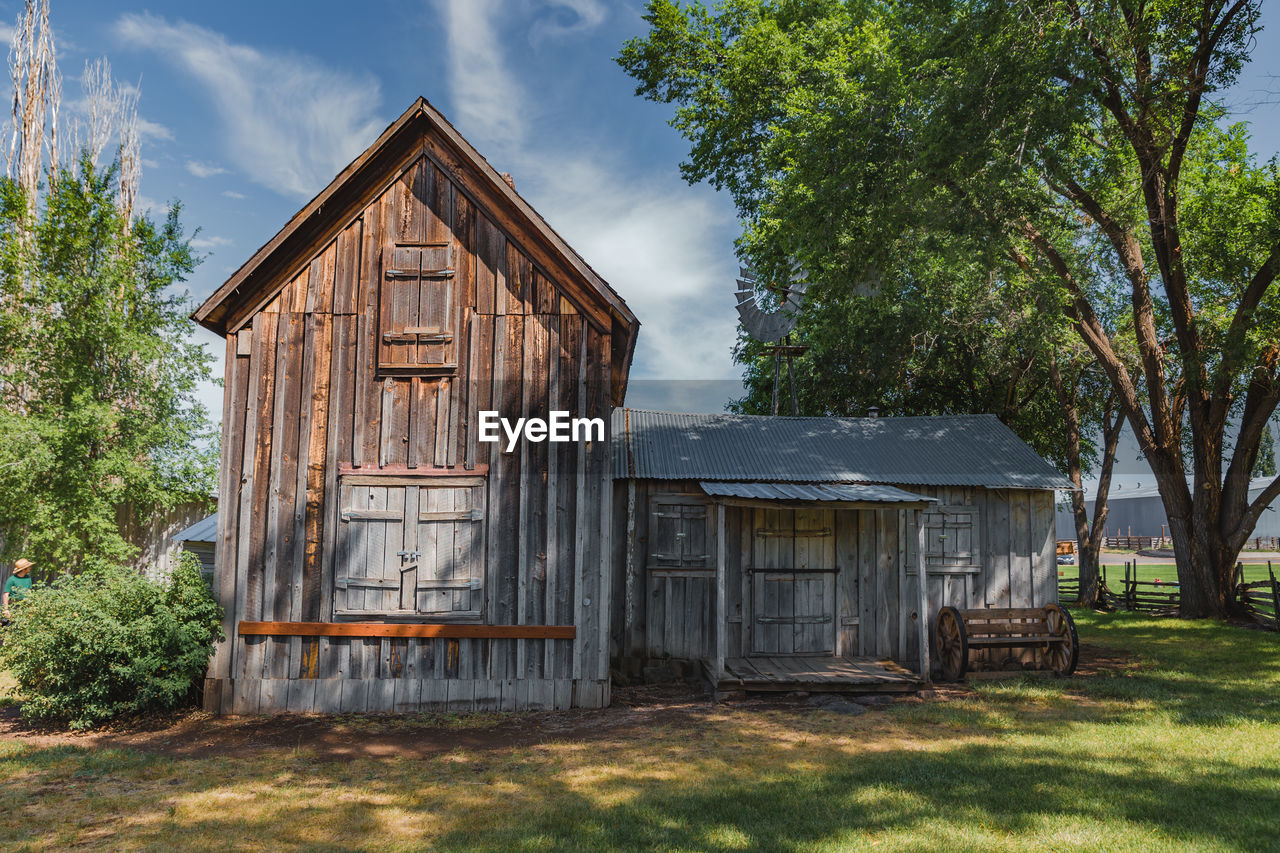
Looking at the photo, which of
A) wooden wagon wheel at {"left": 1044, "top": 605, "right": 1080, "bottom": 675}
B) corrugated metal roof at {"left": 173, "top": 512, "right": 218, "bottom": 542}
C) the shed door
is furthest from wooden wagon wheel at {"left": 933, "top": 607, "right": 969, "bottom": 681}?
corrugated metal roof at {"left": 173, "top": 512, "right": 218, "bottom": 542}

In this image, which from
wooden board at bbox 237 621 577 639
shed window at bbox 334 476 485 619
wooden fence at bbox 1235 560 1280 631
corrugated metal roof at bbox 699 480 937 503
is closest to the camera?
wooden board at bbox 237 621 577 639

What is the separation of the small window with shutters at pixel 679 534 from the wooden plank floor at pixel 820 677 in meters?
1.80

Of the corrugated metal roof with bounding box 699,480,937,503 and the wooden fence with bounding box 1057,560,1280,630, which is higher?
the corrugated metal roof with bounding box 699,480,937,503

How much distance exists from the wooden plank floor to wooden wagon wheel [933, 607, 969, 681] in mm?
850

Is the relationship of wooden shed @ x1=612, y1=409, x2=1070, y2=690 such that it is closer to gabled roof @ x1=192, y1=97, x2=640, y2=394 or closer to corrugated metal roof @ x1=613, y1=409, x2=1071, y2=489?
corrugated metal roof @ x1=613, y1=409, x2=1071, y2=489

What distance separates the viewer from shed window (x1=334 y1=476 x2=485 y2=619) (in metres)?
10.2

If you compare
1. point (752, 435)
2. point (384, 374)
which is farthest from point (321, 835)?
point (752, 435)

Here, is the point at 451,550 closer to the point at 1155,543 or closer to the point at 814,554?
the point at 814,554

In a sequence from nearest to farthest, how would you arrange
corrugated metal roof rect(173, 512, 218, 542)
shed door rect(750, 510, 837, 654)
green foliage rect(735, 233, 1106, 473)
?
corrugated metal roof rect(173, 512, 218, 542)
shed door rect(750, 510, 837, 654)
green foliage rect(735, 233, 1106, 473)

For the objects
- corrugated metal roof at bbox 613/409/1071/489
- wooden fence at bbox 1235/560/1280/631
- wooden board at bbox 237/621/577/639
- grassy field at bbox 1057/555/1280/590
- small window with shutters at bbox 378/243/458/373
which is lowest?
grassy field at bbox 1057/555/1280/590

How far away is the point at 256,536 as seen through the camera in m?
10.3

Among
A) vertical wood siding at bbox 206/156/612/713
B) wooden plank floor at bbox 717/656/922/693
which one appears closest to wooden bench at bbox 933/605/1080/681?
wooden plank floor at bbox 717/656/922/693

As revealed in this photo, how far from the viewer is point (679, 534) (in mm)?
13523

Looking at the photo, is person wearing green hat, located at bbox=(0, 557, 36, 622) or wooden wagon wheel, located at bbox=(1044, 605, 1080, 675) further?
person wearing green hat, located at bbox=(0, 557, 36, 622)
